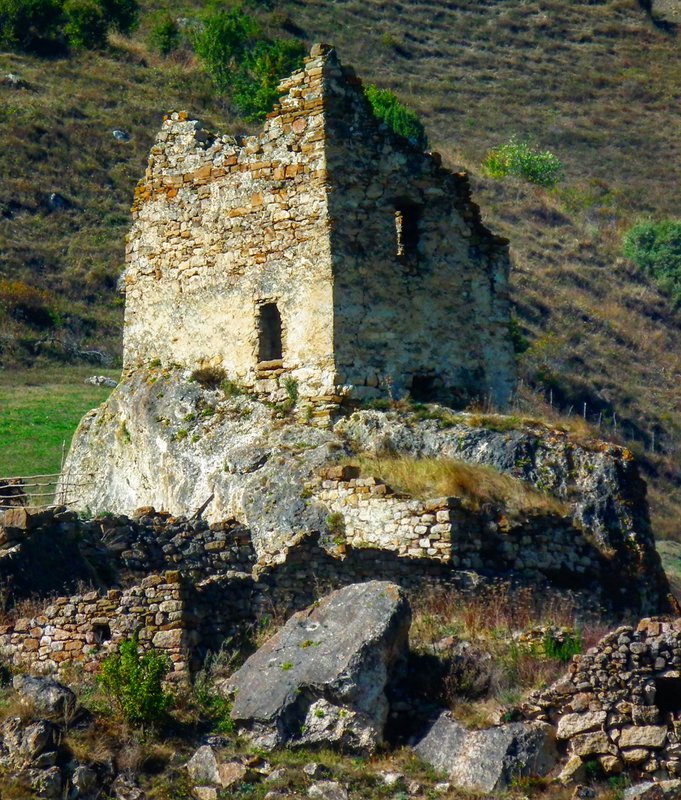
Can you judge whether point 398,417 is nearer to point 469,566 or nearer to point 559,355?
point 469,566

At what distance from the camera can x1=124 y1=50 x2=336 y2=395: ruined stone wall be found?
17156 mm

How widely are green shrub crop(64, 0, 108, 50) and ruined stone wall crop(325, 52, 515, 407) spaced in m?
46.7

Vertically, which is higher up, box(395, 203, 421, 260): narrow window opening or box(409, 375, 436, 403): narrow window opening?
box(395, 203, 421, 260): narrow window opening

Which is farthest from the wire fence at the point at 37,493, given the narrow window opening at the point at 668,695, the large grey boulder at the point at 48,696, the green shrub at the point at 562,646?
the narrow window opening at the point at 668,695

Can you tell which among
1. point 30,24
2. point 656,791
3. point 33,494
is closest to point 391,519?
point 656,791

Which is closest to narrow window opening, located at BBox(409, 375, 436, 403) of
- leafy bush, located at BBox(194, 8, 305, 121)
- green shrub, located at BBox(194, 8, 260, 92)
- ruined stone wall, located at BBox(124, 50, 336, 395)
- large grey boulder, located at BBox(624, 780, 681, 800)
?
ruined stone wall, located at BBox(124, 50, 336, 395)

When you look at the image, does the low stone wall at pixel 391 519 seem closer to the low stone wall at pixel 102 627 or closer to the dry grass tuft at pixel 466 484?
the dry grass tuft at pixel 466 484

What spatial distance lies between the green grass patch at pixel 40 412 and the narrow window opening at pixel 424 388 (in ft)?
33.5

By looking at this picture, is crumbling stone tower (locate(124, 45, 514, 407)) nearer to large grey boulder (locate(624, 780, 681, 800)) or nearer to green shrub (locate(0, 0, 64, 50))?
large grey boulder (locate(624, 780, 681, 800))

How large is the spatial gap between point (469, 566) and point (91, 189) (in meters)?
36.4

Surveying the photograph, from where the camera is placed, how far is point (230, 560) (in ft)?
52.1

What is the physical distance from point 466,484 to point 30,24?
51.5 m

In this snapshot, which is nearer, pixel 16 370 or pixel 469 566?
pixel 469 566

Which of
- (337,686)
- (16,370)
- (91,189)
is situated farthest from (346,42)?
(337,686)
